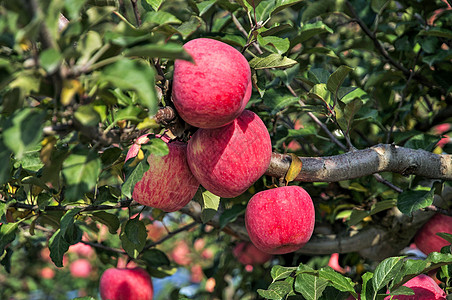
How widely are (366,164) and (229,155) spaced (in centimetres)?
33

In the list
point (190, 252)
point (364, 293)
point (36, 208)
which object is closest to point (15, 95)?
point (36, 208)

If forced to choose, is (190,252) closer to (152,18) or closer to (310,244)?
(310,244)

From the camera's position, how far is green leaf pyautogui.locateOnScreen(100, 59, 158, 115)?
52cm

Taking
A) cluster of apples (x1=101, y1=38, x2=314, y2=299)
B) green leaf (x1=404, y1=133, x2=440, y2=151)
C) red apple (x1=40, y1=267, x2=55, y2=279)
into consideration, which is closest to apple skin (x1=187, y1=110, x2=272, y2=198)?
cluster of apples (x1=101, y1=38, x2=314, y2=299)

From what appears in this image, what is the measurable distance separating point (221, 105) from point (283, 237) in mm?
374

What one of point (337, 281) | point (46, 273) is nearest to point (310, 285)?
point (337, 281)

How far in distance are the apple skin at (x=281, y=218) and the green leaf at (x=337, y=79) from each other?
27cm

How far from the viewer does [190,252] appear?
332 cm

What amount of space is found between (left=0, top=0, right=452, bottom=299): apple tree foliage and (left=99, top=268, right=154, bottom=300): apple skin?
72 millimetres

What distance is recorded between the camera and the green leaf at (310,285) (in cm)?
86

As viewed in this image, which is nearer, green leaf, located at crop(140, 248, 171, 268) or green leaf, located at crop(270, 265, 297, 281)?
green leaf, located at crop(270, 265, 297, 281)

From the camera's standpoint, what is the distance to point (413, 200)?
1.12 m

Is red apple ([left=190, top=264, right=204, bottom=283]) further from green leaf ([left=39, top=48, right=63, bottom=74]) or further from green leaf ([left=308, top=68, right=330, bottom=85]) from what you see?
green leaf ([left=39, top=48, right=63, bottom=74])

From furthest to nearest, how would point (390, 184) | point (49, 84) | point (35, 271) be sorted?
point (35, 271) < point (390, 184) < point (49, 84)
